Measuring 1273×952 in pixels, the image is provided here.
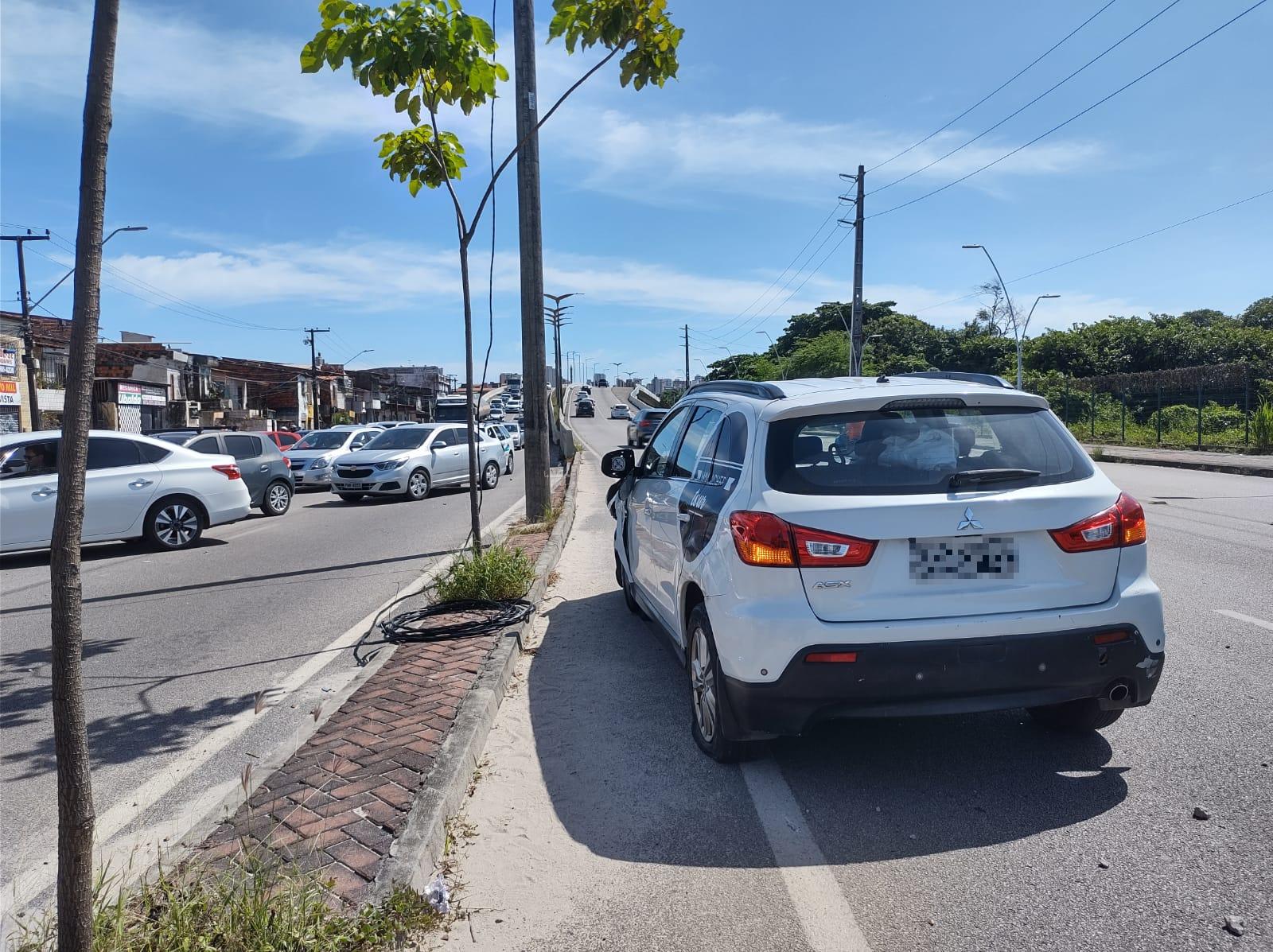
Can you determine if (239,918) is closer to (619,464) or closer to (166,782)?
(166,782)

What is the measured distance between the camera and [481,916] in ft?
10.3

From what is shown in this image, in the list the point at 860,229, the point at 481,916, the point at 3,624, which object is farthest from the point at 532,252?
the point at 860,229

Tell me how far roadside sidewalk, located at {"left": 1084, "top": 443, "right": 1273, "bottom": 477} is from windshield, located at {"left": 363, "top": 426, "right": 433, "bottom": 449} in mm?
16024

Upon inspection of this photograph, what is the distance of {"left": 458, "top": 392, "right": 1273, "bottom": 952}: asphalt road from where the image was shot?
9.87 ft

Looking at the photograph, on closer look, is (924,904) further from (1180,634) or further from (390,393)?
(390,393)

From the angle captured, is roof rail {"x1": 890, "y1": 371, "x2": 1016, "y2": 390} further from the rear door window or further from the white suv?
the rear door window

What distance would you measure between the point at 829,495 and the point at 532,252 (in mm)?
8943

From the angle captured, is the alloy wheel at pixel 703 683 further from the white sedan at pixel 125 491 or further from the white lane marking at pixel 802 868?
the white sedan at pixel 125 491

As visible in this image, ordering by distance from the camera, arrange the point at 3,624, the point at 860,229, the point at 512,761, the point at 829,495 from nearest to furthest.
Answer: the point at 829,495
the point at 512,761
the point at 3,624
the point at 860,229

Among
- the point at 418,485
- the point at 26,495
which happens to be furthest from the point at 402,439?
→ the point at 26,495

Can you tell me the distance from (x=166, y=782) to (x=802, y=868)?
2.94 m

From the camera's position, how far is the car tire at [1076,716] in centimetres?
436

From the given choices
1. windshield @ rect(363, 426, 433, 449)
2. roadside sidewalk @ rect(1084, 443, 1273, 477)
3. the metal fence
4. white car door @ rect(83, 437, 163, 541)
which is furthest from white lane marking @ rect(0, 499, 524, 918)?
the metal fence

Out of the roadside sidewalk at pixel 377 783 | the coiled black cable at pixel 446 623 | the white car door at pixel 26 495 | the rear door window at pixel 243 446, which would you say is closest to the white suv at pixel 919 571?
the roadside sidewalk at pixel 377 783
